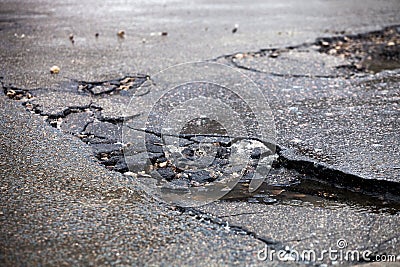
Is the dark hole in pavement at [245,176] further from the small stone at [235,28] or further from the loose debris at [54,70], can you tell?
the small stone at [235,28]

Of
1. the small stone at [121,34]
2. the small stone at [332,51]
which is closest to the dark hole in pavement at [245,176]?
the small stone at [121,34]

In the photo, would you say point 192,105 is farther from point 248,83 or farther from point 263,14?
point 263,14

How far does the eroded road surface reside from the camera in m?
2.25

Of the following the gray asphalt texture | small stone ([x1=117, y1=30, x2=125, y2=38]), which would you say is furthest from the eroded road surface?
small stone ([x1=117, y1=30, x2=125, y2=38])

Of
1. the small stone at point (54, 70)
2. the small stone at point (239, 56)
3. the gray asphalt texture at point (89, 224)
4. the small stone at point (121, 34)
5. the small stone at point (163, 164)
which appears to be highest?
the small stone at point (121, 34)

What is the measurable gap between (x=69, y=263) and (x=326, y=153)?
162cm

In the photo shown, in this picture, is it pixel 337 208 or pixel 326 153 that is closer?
pixel 337 208

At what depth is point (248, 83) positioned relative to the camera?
440 cm

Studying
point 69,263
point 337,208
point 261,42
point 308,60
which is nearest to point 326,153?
point 337,208

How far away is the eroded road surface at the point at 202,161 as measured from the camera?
2246mm

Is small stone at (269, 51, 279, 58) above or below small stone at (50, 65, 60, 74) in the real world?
above

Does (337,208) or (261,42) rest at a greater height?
(261,42)

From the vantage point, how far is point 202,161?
3045 millimetres

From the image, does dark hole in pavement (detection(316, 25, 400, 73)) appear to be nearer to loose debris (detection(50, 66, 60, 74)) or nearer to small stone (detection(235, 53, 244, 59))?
small stone (detection(235, 53, 244, 59))
